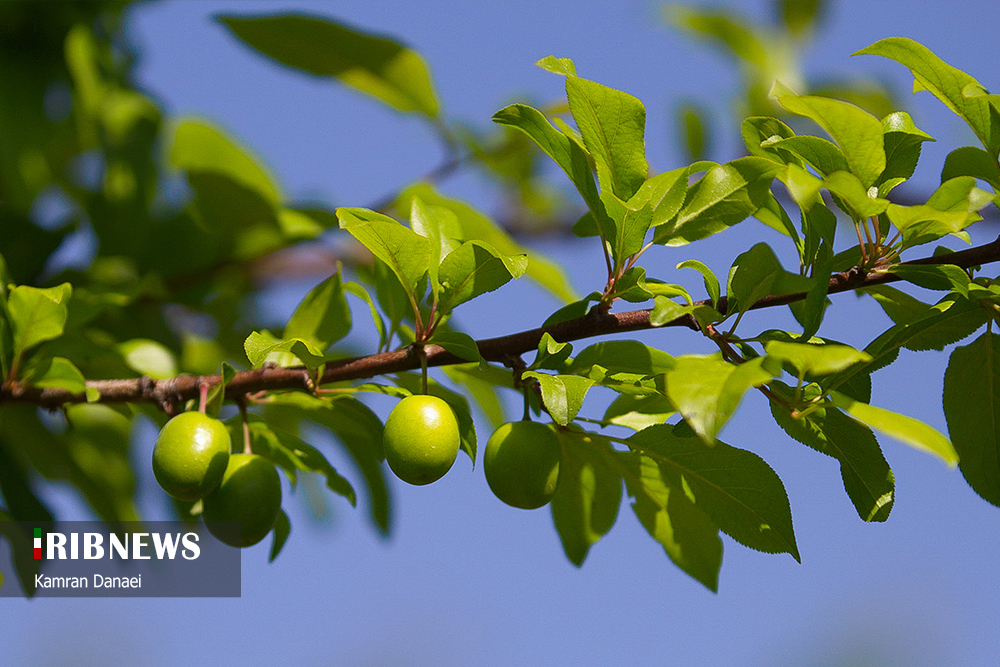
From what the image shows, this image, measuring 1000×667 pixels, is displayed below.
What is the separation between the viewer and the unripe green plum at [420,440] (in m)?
0.94

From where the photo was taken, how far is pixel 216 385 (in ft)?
3.70

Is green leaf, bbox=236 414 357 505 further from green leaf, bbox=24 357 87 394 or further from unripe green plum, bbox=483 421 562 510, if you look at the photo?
unripe green plum, bbox=483 421 562 510

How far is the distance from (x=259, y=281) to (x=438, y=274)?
1.14m

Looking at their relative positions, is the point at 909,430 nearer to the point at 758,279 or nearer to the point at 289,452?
the point at 758,279

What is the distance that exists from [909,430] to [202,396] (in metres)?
0.81

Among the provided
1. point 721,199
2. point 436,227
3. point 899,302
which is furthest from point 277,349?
point 899,302

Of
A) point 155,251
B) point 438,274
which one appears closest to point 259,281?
point 155,251

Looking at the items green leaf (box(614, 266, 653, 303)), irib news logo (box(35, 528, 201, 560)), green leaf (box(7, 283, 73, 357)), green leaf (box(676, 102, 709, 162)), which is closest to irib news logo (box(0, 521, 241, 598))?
irib news logo (box(35, 528, 201, 560))

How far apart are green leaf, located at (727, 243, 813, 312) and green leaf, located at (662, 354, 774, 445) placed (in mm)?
202

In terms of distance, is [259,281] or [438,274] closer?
[438,274]

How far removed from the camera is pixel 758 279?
0.92 metres

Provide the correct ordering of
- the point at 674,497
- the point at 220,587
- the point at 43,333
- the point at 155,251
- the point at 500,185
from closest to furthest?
1. the point at 674,497
2. the point at 43,333
3. the point at 220,587
4. the point at 155,251
5. the point at 500,185

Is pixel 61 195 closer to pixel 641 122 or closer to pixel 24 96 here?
pixel 24 96

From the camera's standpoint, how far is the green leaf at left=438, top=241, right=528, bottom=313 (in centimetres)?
96
